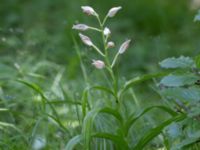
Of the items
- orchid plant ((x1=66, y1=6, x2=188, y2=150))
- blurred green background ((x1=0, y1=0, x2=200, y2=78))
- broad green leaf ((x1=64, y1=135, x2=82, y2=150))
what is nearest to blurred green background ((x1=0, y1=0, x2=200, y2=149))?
blurred green background ((x1=0, y1=0, x2=200, y2=78))

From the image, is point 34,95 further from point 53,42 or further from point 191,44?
point 191,44

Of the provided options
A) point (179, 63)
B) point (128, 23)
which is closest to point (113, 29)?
point (128, 23)

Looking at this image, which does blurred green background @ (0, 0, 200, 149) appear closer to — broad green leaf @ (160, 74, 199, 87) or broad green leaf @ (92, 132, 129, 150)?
broad green leaf @ (92, 132, 129, 150)

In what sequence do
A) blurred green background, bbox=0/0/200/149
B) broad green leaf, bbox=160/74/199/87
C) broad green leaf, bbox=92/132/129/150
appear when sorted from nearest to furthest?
broad green leaf, bbox=160/74/199/87
broad green leaf, bbox=92/132/129/150
blurred green background, bbox=0/0/200/149

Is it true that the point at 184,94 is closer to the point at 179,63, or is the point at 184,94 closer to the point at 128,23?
the point at 179,63

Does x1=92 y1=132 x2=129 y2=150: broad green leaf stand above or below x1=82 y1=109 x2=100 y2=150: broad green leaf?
below

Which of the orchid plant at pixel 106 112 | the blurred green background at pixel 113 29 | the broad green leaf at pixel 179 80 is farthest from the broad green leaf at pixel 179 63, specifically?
the blurred green background at pixel 113 29

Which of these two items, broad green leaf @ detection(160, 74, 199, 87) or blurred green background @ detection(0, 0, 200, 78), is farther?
blurred green background @ detection(0, 0, 200, 78)

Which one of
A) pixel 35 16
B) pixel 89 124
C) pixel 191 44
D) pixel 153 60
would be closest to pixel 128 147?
pixel 89 124

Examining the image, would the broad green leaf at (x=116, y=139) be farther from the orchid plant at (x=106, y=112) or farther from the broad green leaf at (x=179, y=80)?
the broad green leaf at (x=179, y=80)
